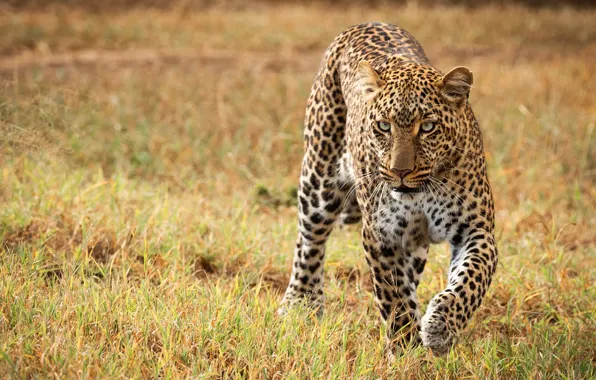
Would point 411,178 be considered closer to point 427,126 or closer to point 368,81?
point 427,126

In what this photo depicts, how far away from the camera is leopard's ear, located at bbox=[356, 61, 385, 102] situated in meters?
4.63

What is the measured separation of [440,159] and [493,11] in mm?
15147

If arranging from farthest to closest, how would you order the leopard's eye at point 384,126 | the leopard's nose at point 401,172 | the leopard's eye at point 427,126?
the leopard's eye at point 384,126, the leopard's eye at point 427,126, the leopard's nose at point 401,172

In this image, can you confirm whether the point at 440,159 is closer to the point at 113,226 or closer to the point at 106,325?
the point at 106,325

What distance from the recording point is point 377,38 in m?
5.59

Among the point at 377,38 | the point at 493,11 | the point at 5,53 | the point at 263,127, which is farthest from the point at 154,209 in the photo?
the point at 493,11

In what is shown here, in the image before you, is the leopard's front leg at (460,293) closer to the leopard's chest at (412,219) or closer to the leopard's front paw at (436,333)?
the leopard's front paw at (436,333)

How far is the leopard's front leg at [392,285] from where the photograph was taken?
4.78 meters

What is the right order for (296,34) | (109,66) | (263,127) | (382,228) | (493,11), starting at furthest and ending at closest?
1. (493,11)
2. (296,34)
3. (109,66)
4. (263,127)
5. (382,228)

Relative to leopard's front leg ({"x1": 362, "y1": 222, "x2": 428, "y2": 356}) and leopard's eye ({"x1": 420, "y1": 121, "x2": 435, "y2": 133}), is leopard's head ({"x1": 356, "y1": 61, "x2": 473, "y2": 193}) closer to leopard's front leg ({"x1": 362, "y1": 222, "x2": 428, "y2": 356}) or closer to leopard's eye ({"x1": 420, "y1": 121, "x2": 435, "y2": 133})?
leopard's eye ({"x1": 420, "y1": 121, "x2": 435, "y2": 133})

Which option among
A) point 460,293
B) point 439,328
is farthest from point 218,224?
point 439,328

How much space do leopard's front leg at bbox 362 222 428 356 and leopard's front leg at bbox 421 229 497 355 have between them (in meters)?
0.37

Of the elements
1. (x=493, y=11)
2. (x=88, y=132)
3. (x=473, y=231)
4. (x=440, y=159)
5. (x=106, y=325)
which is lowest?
(x=493, y=11)

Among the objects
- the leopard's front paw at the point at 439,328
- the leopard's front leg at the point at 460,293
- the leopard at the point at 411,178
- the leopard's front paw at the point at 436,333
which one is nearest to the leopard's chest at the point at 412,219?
the leopard at the point at 411,178
